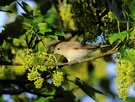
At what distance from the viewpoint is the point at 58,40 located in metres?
3.64

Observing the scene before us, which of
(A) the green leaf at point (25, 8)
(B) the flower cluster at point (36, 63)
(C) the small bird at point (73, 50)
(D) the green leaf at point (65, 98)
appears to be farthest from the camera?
(C) the small bird at point (73, 50)

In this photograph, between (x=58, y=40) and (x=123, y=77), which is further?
(x=58, y=40)

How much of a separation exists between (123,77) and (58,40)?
3.22 feet

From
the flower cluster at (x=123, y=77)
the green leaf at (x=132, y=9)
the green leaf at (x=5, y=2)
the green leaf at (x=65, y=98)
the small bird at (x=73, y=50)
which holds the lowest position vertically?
the green leaf at (x=65, y=98)

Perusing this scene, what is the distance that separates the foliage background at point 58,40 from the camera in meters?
2.78

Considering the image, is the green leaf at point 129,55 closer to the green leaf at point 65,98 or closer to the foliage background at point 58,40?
the foliage background at point 58,40

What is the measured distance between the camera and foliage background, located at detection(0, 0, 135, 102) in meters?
2.78

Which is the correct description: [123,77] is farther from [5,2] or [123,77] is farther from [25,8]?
[5,2]

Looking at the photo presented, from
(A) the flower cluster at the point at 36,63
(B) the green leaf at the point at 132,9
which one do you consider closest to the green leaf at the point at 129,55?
(B) the green leaf at the point at 132,9

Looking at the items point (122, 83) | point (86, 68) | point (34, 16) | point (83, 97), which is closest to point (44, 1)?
point (86, 68)

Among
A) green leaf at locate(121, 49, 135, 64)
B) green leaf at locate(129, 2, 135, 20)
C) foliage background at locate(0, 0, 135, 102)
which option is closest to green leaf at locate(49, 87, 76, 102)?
foliage background at locate(0, 0, 135, 102)

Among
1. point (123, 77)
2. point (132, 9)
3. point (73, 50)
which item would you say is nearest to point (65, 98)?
point (73, 50)

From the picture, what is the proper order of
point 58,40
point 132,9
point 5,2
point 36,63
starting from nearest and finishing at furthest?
point 132,9 → point 36,63 → point 5,2 → point 58,40

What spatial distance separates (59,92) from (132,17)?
117 centimetres
